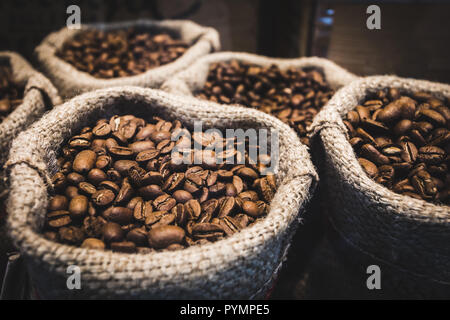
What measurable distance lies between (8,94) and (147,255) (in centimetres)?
164

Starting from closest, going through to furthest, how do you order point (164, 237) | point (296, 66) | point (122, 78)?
point (164, 237), point (122, 78), point (296, 66)

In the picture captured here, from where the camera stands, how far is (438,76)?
6.05ft

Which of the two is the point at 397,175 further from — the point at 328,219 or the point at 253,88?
the point at 253,88

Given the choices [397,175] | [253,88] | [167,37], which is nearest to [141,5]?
[167,37]

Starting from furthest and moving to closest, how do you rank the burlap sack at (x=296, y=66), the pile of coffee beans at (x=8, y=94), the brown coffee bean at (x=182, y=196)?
the pile of coffee beans at (x=8, y=94)
the burlap sack at (x=296, y=66)
the brown coffee bean at (x=182, y=196)

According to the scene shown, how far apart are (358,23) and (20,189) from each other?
7.28 feet

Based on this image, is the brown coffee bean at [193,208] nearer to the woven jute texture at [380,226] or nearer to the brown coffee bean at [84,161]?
the brown coffee bean at [84,161]

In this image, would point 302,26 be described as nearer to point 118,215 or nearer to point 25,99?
point 25,99

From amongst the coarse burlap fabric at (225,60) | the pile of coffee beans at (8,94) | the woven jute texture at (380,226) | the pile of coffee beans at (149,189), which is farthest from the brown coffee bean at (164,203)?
the pile of coffee beans at (8,94)

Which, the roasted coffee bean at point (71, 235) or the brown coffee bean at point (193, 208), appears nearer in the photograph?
the roasted coffee bean at point (71, 235)

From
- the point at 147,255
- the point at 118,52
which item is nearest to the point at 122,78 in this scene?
the point at 118,52

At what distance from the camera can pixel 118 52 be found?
2.24 metres

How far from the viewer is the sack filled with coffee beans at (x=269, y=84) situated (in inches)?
69.7

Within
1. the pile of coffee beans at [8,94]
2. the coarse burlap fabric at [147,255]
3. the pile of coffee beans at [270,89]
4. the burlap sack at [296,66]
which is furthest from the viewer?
the pile of coffee beans at [270,89]
